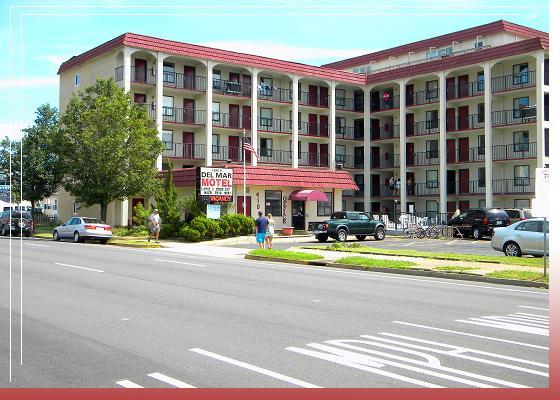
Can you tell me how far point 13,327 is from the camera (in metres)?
9.34

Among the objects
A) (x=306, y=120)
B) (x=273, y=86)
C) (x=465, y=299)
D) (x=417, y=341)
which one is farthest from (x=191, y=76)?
(x=417, y=341)

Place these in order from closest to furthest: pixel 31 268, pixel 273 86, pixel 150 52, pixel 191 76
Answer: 1. pixel 31 268
2. pixel 150 52
3. pixel 191 76
4. pixel 273 86

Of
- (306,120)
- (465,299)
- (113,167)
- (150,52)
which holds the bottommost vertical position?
(465,299)

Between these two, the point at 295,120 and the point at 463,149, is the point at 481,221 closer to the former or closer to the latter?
the point at 463,149

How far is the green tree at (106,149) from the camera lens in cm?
3762

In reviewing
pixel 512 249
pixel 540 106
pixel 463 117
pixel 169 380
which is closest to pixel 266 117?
pixel 463 117

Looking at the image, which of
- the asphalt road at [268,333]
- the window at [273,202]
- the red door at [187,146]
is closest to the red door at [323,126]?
the red door at [187,146]

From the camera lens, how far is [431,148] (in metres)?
55.7

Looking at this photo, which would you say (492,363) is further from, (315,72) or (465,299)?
(315,72)

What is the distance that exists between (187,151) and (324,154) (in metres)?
14.1

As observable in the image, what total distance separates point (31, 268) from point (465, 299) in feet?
37.7

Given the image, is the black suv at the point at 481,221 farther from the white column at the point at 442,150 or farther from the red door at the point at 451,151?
the red door at the point at 451,151

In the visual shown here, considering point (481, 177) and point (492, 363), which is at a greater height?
point (481, 177)

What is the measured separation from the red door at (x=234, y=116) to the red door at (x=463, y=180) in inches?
746
